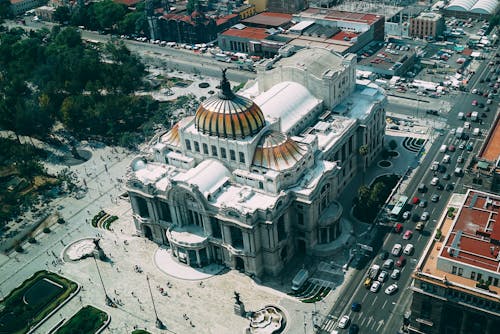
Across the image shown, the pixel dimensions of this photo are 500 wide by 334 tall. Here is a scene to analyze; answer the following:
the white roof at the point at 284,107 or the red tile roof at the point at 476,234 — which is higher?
the white roof at the point at 284,107

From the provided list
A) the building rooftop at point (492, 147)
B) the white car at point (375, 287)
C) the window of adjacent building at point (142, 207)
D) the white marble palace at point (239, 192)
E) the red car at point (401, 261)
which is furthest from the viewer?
the window of adjacent building at point (142, 207)

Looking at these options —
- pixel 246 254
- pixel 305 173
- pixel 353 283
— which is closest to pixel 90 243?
pixel 246 254

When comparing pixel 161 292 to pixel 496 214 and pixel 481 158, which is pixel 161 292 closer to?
pixel 496 214

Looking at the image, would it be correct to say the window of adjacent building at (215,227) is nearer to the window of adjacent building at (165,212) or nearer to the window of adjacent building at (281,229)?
the window of adjacent building at (281,229)

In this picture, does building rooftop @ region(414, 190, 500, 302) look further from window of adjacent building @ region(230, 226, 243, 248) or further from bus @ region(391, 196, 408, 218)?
window of adjacent building @ region(230, 226, 243, 248)

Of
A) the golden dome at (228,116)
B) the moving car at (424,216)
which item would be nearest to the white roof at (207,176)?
the golden dome at (228,116)
